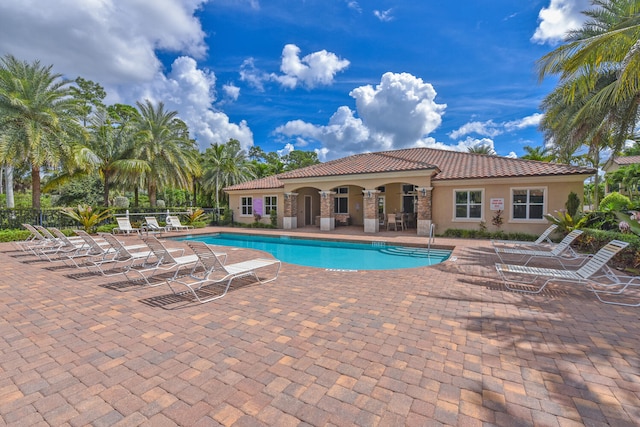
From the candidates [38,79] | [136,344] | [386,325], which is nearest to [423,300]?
[386,325]

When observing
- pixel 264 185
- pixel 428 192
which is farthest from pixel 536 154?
pixel 264 185

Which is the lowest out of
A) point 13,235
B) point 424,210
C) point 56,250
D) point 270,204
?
point 56,250

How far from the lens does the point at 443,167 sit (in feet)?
64.0

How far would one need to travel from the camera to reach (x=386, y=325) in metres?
4.50

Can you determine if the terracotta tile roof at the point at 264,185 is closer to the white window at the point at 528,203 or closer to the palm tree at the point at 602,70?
the white window at the point at 528,203

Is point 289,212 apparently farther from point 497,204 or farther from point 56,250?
point 56,250

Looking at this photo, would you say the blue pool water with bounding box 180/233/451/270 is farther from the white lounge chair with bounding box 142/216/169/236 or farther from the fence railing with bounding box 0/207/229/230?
the fence railing with bounding box 0/207/229/230

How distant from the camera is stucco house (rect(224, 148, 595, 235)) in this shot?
1544 cm

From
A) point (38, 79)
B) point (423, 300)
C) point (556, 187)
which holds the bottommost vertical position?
point (423, 300)

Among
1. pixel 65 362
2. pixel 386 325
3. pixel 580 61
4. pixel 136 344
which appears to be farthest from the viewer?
pixel 580 61

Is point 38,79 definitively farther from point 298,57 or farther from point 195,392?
point 195,392

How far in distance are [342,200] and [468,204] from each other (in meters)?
9.95

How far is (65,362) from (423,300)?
18.1 feet

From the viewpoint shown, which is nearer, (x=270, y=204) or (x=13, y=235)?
(x=13, y=235)
